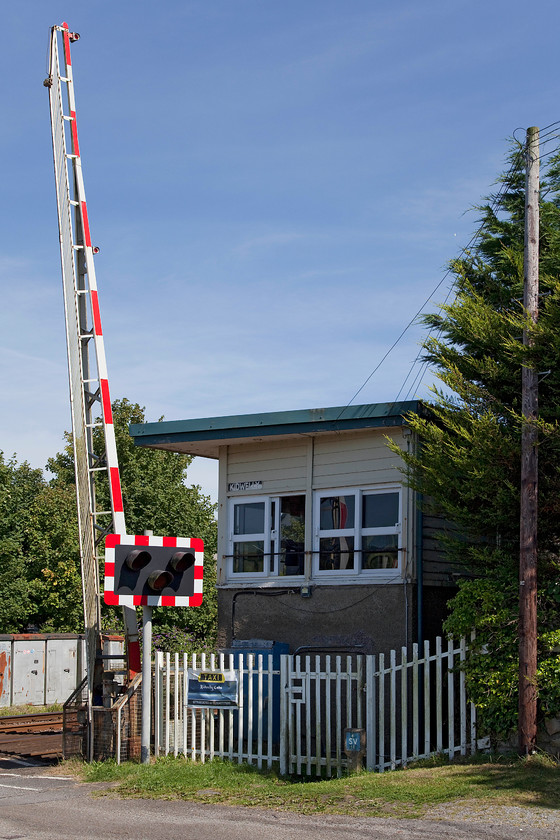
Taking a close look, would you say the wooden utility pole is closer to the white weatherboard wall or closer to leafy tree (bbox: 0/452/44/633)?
the white weatherboard wall

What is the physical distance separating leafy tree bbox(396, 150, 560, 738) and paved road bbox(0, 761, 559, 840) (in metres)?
2.99

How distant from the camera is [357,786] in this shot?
34.2 feet

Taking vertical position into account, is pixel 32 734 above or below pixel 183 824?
below

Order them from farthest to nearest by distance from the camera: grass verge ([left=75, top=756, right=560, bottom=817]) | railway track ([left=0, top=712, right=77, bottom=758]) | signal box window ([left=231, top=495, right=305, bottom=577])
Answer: signal box window ([left=231, top=495, right=305, bottom=577]) → railway track ([left=0, top=712, right=77, bottom=758]) → grass verge ([left=75, top=756, right=560, bottom=817])

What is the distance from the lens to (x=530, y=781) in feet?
32.4

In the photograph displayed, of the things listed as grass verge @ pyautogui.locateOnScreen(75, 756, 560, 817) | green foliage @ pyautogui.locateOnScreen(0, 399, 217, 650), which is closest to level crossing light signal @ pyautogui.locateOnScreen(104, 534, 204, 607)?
grass verge @ pyautogui.locateOnScreen(75, 756, 560, 817)

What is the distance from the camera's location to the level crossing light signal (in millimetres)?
11734

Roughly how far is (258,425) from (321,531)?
2010 mm

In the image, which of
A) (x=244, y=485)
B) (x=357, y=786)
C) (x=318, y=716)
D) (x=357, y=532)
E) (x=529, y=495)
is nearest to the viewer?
(x=357, y=786)

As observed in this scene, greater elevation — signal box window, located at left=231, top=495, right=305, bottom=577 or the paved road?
signal box window, located at left=231, top=495, right=305, bottom=577

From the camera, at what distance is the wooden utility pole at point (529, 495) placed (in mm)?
10922

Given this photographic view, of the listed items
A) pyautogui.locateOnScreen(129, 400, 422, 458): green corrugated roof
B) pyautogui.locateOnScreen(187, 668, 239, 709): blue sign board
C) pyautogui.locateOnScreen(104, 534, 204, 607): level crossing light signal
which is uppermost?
pyautogui.locateOnScreen(129, 400, 422, 458): green corrugated roof

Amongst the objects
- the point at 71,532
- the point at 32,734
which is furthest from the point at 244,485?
the point at 71,532

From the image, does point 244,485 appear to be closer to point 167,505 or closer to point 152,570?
point 152,570
